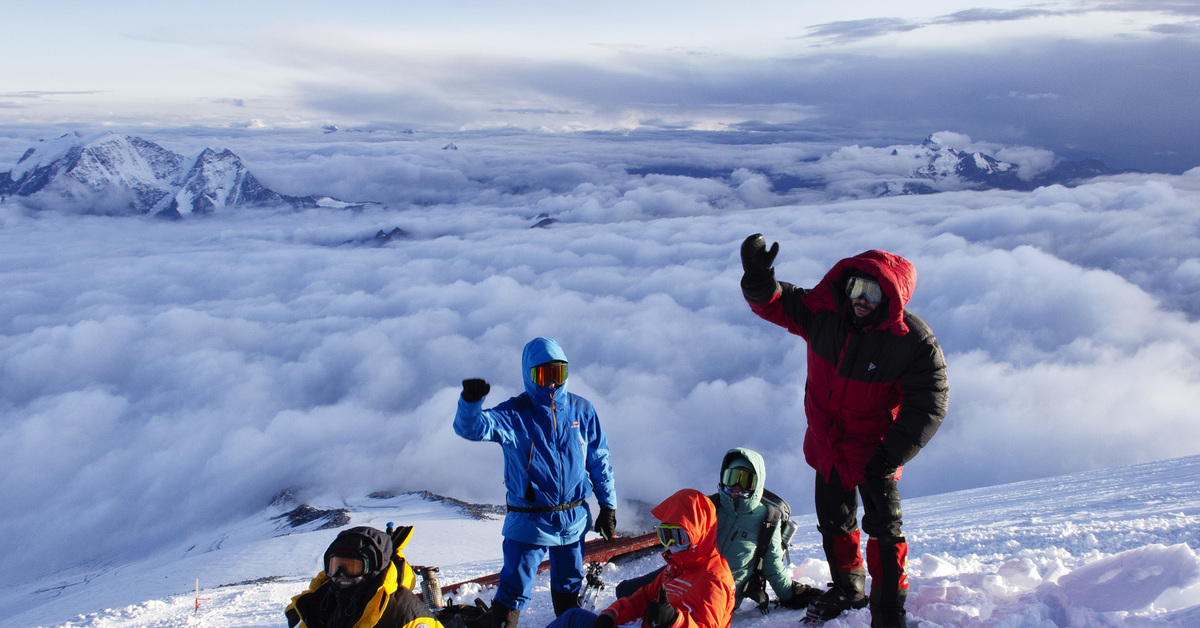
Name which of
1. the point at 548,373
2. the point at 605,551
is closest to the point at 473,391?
the point at 548,373

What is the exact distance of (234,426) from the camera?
134 m

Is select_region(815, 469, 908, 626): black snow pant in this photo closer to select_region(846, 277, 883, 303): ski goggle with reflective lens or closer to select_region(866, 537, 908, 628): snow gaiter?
select_region(866, 537, 908, 628): snow gaiter

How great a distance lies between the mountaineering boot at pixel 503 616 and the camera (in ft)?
13.4

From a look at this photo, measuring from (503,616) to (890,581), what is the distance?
2370mm

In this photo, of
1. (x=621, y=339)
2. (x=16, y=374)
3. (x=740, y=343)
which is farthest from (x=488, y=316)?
(x=16, y=374)

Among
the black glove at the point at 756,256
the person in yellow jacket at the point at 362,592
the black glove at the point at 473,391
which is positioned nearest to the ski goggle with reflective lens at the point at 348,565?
the person in yellow jacket at the point at 362,592

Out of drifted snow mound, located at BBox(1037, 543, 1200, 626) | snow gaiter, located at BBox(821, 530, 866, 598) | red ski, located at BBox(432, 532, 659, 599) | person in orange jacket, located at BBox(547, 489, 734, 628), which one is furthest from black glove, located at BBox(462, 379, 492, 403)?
drifted snow mound, located at BBox(1037, 543, 1200, 626)

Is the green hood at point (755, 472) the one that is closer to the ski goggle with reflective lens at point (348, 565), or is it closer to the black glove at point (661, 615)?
the black glove at point (661, 615)

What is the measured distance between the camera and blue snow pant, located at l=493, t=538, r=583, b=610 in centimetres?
409

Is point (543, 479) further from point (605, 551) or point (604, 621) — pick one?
point (605, 551)

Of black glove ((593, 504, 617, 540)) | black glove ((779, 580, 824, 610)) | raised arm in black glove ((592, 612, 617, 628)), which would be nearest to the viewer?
raised arm in black glove ((592, 612, 617, 628))

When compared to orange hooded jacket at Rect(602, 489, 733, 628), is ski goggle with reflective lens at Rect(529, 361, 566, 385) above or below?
above

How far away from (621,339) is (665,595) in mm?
142071

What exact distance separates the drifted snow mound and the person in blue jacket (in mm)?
2499
